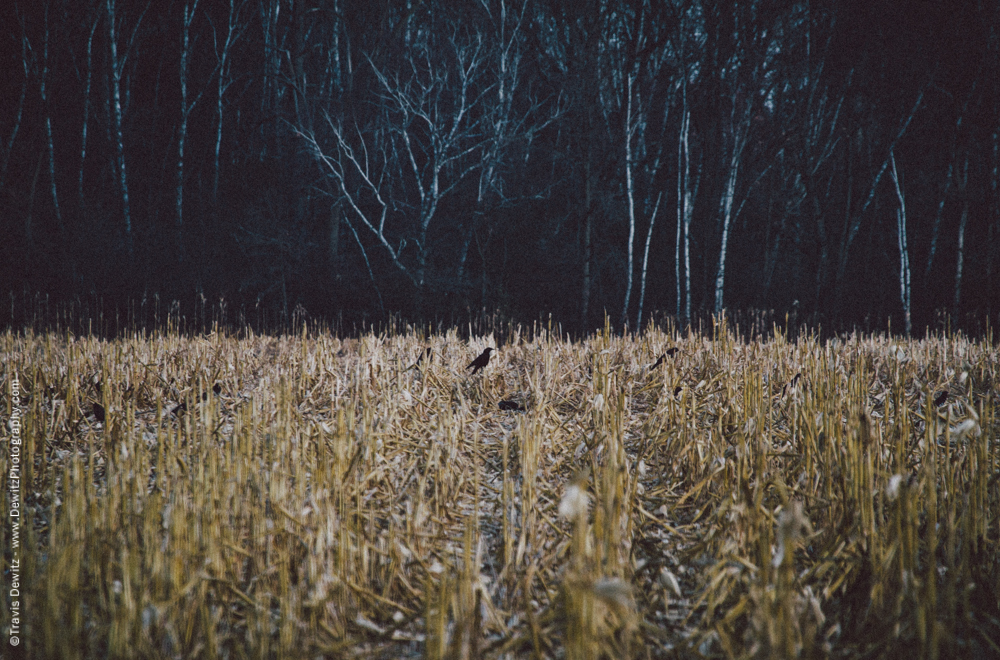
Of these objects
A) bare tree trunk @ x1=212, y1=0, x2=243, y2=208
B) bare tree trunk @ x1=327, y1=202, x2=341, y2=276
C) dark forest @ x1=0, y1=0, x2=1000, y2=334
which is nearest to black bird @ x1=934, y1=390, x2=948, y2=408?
dark forest @ x1=0, y1=0, x2=1000, y2=334

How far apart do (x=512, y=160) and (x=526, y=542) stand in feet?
42.5

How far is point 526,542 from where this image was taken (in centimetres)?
163

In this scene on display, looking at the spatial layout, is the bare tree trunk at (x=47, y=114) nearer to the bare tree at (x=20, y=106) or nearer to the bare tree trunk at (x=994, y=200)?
the bare tree at (x=20, y=106)

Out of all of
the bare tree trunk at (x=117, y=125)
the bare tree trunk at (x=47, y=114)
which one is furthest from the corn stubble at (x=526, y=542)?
the bare tree trunk at (x=47, y=114)

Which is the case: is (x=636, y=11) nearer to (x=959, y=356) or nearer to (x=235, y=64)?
(x=959, y=356)

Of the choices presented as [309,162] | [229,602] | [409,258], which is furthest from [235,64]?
[229,602]

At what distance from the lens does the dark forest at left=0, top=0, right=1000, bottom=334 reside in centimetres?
955

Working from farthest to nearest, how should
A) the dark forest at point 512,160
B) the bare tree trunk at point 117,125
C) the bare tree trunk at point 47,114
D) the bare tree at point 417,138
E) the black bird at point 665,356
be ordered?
1. the bare tree trunk at point 117,125
2. the bare tree trunk at point 47,114
3. the bare tree at point 417,138
4. the dark forest at point 512,160
5. the black bird at point 665,356

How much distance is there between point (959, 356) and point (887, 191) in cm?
1287

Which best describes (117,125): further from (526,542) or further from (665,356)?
(526,542)

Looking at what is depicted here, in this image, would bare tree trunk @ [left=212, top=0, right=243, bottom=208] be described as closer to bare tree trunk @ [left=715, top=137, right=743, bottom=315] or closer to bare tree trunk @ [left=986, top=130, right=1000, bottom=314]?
bare tree trunk @ [left=715, top=137, right=743, bottom=315]

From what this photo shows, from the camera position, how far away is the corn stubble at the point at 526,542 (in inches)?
44.6

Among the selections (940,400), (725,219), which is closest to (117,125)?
(725,219)

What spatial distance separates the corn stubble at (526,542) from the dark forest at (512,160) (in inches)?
259
